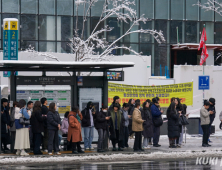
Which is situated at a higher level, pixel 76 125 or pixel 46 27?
pixel 46 27

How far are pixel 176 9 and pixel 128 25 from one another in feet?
15.4

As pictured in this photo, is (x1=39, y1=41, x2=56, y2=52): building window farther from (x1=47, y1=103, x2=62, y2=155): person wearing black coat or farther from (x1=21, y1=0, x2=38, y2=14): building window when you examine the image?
(x1=47, y1=103, x2=62, y2=155): person wearing black coat

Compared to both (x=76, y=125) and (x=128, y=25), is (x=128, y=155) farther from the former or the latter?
(x=128, y=25)

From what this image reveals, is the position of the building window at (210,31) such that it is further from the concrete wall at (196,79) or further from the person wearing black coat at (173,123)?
the person wearing black coat at (173,123)

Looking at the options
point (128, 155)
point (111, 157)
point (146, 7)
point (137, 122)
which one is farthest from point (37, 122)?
point (146, 7)

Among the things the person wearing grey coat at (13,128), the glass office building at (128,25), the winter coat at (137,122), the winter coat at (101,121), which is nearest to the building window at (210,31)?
the glass office building at (128,25)

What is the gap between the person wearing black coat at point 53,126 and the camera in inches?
584

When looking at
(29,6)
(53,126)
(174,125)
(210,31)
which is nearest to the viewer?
(53,126)

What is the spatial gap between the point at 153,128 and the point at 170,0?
88.2 ft

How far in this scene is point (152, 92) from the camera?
75.8ft

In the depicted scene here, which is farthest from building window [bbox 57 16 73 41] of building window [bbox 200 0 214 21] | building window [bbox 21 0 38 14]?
building window [bbox 200 0 214 21]

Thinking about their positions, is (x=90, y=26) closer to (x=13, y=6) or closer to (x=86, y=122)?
(x=13, y=6)

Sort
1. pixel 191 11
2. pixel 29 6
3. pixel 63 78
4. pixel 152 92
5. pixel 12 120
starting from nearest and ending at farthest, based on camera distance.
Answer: pixel 12 120 < pixel 63 78 < pixel 152 92 < pixel 29 6 < pixel 191 11

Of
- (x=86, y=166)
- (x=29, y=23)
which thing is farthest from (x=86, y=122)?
(x=29, y=23)
